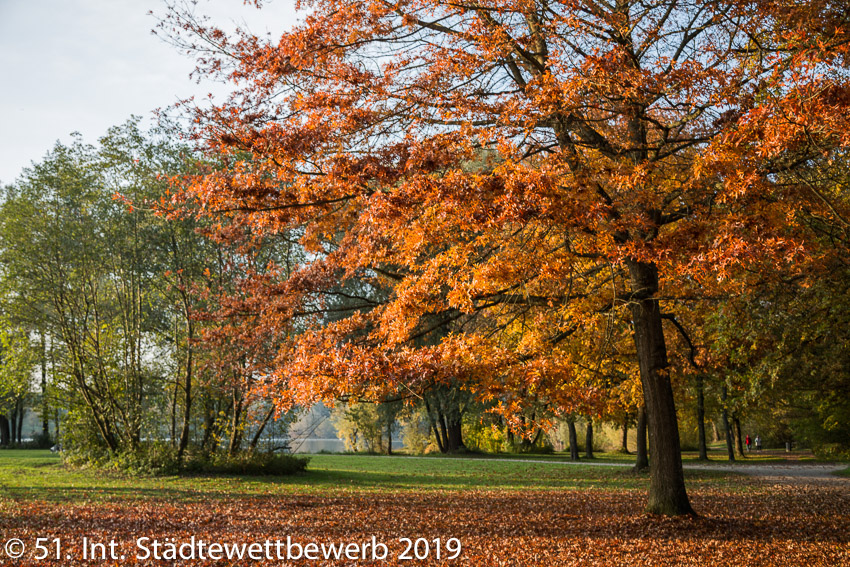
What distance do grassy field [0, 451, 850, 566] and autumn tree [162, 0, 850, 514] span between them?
1632 mm

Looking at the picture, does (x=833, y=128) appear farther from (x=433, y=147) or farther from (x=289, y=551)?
(x=289, y=551)

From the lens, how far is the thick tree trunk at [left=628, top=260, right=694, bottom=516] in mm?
10117

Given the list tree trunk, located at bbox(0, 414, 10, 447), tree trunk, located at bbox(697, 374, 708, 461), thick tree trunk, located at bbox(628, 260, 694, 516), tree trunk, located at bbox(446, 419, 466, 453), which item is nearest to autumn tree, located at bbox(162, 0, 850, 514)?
thick tree trunk, located at bbox(628, 260, 694, 516)

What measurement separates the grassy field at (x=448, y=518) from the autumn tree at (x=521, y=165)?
163cm

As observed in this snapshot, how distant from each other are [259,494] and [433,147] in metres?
8.99

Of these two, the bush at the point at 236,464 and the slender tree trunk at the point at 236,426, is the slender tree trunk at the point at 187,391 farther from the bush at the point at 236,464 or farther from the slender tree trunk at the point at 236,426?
the slender tree trunk at the point at 236,426

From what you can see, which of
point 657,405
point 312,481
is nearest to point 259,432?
point 312,481

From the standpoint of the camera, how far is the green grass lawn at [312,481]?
1337cm

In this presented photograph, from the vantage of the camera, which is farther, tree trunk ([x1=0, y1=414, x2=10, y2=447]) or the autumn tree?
tree trunk ([x1=0, y1=414, x2=10, y2=447])

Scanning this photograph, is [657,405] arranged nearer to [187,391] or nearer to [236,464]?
[236,464]

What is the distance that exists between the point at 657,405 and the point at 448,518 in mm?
3988

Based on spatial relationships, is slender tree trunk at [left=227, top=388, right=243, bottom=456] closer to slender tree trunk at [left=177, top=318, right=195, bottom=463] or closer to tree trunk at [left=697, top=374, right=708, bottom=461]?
slender tree trunk at [left=177, top=318, right=195, bottom=463]

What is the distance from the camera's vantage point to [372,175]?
8398mm

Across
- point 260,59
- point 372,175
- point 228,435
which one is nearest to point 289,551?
point 372,175
